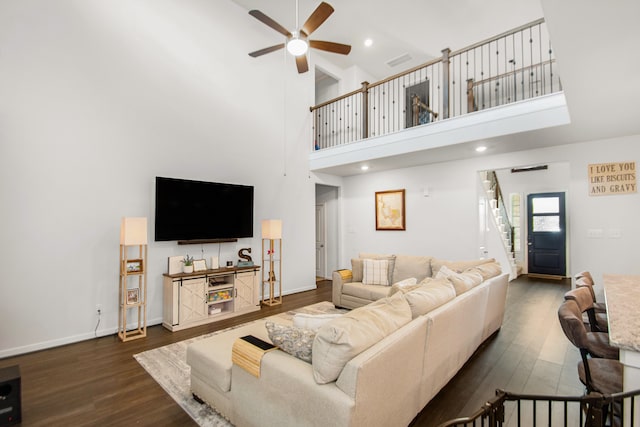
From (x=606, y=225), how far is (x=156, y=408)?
5751 mm

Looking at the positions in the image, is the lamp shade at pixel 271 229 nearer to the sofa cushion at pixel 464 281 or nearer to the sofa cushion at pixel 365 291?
the sofa cushion at pixel 365 291

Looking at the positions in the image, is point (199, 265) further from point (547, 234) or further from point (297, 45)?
point (547, 234)

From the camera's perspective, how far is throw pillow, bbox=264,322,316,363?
1783mm

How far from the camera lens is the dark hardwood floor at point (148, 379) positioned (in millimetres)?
2252

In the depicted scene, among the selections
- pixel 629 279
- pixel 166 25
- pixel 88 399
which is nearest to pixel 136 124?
pixel 166 25

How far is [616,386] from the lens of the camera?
174 cm

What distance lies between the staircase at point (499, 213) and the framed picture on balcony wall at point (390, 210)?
161 cm

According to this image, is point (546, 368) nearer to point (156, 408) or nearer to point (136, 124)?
point (156, 408)

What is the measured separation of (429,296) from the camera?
2408 millimetres

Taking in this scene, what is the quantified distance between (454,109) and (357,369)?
7163mm

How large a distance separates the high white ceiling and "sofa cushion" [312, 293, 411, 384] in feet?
6.47

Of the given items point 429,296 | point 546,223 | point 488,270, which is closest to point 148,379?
point 429,296

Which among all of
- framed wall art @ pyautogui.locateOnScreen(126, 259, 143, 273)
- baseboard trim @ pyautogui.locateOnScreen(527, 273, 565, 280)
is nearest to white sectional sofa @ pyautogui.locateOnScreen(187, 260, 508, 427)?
framed wall art @ pyautogui.locateOnScreen(126, 259, 143, 273)

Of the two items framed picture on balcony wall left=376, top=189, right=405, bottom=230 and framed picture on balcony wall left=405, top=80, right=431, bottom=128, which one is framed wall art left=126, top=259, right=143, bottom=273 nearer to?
framed picture on balcony wall left=376, top=189, right=405, bottom=230
